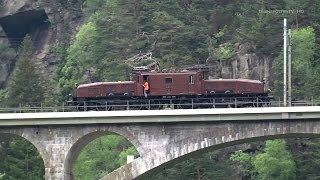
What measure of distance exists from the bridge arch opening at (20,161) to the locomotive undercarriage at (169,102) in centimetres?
1234

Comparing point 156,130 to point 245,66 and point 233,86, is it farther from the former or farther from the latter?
point 245,66

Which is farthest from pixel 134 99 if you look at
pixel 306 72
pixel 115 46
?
pixel 115 46

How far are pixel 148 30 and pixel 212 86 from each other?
31743 mm

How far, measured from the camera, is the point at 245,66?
323 feet

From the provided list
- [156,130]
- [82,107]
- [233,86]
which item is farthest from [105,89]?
[156,130]

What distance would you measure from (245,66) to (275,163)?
42.7 ft

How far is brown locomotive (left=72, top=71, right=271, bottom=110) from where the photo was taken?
71.5 m

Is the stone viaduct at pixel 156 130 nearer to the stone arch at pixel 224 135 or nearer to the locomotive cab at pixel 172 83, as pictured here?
the stone arch at pixel 224 135

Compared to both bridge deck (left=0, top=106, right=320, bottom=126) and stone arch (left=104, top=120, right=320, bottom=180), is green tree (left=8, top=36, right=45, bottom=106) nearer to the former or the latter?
bridge deck (left=0, top=106, right=320, bottom=126)

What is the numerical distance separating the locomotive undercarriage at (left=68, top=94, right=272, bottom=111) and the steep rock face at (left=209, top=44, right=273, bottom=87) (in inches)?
1014

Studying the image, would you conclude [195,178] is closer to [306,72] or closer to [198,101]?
[306,72]

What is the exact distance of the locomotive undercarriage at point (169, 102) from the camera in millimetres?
71125

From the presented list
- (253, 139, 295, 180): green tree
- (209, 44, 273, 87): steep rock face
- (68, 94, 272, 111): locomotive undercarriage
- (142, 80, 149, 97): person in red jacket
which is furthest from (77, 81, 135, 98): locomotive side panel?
(209, 44, 273, 87): steep rock face

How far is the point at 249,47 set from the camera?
98812mm
